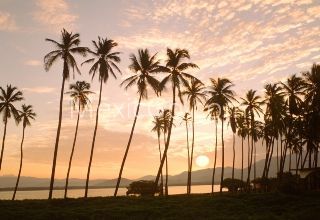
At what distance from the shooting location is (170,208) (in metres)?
36.0

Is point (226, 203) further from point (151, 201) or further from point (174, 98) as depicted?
point (174, 98)

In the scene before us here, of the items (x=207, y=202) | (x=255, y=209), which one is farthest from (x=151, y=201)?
(x=255, y=209)

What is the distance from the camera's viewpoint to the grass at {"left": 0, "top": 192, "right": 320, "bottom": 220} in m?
30.8

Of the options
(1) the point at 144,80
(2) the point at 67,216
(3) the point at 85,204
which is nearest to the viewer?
(2) the point at 67,216

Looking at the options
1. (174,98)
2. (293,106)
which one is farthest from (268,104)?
(174,98)

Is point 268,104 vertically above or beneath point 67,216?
above

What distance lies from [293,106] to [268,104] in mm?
4446

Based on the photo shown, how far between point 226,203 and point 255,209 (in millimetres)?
4201

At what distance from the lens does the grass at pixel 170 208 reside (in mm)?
30828

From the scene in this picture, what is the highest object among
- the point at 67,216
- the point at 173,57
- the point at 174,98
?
the point at 173,57

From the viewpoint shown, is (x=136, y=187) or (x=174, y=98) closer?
(x=174, y=98)

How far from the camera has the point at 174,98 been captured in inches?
2020

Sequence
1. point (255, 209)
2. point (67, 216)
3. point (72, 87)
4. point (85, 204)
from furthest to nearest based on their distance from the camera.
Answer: point (72, 87) < point (85, 204) < point (255, 209) < point (67, 216)

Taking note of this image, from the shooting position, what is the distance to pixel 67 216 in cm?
2989
